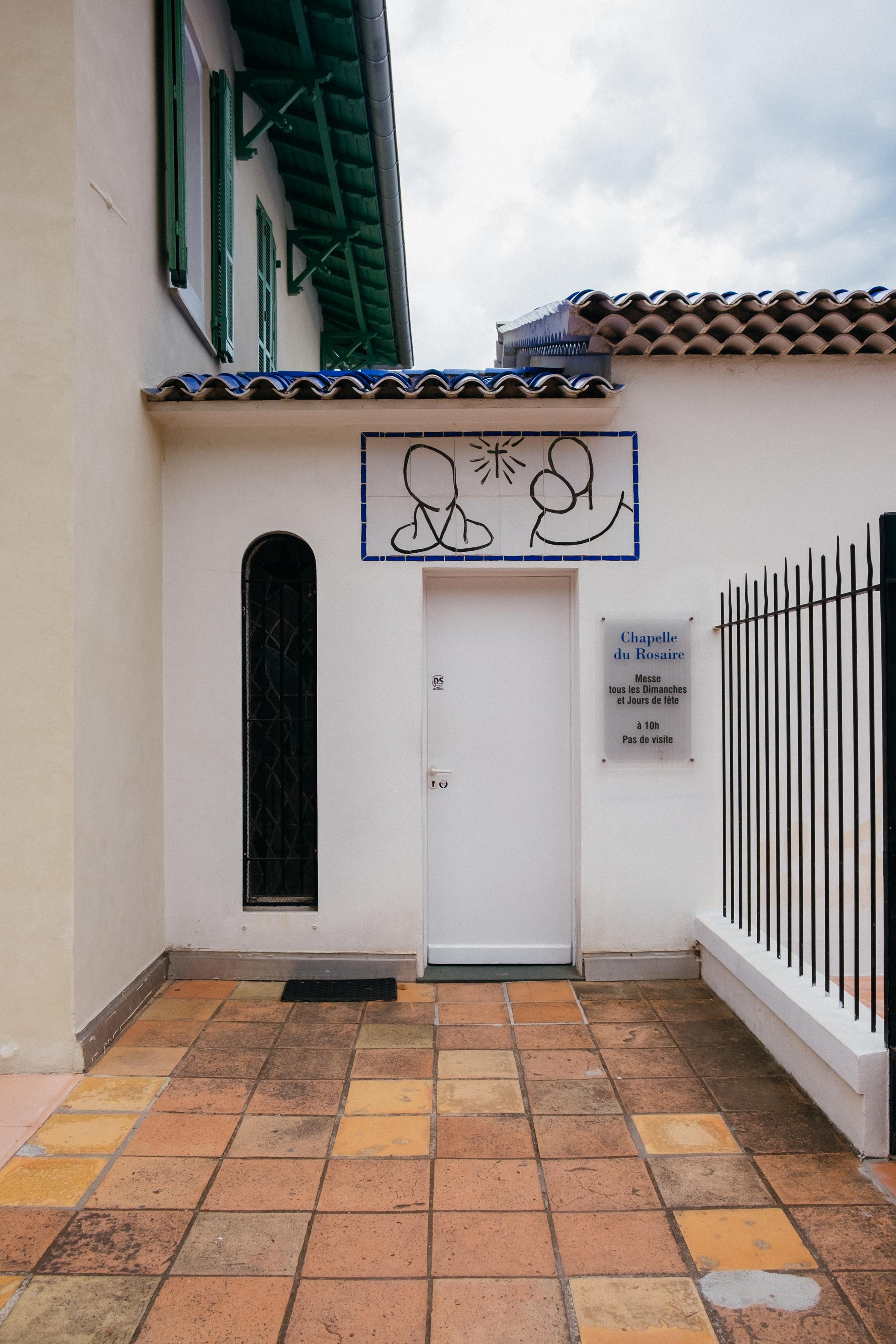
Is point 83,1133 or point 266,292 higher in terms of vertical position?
point 266,292

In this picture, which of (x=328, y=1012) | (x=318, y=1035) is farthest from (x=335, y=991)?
→ (x=318, y=1035)

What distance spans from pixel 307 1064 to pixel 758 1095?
217 centimetres

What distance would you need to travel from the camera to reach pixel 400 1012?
16.4 ft

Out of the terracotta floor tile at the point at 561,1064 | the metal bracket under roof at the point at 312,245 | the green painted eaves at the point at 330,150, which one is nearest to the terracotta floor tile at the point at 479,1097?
the terracotta floor tile at the point at 561,1064

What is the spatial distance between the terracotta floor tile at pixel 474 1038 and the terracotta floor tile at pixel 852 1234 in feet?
5.78

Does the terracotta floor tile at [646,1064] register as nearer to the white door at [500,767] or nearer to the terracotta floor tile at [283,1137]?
the white door at [500,767]

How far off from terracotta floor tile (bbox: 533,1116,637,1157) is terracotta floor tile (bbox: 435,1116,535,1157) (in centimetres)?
7

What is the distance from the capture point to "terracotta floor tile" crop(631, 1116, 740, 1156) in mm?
3535

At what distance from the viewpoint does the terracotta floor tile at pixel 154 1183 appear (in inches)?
126

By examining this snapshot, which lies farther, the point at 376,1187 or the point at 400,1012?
the point at 400,1012

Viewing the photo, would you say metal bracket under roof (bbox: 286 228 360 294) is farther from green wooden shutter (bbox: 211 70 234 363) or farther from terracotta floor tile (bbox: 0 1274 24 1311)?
terracotta floor tile (bbox: 0 1274 24 1311)

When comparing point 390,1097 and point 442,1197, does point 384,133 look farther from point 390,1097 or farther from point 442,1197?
point 442,1197

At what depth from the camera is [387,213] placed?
916cm

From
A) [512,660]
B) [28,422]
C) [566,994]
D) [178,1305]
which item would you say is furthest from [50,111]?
[566,994]
